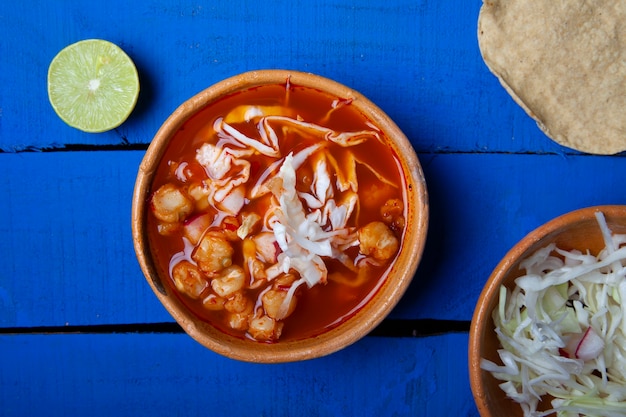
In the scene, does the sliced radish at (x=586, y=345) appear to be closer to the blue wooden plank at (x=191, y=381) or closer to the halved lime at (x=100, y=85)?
the blue wooden plank at (x=191, y=381)

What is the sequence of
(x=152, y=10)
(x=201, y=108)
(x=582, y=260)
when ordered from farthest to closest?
(x=152, y=10) → (x=582, y=260) → (x=201, y=108)

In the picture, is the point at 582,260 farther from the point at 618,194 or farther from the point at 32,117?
the point at 32,117

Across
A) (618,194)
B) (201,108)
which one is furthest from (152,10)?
(618,194)

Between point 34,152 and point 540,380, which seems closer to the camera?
point 540,380

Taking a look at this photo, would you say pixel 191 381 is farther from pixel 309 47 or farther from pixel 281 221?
pixel 309 47

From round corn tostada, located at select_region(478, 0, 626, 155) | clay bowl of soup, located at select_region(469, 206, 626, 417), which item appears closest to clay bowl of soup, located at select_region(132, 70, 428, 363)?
clay bowl of soup, located at select_region(469, 206, 626, 417)

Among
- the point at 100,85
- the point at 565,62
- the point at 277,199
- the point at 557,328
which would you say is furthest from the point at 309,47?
the point at 557,328
